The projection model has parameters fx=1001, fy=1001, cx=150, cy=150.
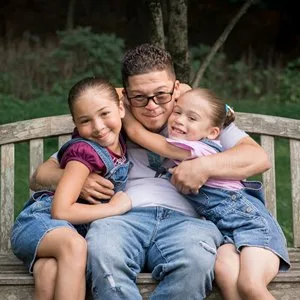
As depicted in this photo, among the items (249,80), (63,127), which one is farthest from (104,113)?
(249,80)

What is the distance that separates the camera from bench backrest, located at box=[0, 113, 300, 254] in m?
4.91

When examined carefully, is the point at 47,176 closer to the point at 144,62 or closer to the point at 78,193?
the point at 78,193

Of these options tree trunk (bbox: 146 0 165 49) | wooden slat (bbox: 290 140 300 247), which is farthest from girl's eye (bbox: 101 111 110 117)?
tree trunk (bbox: 146 0 165 49)

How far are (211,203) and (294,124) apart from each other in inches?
36.1

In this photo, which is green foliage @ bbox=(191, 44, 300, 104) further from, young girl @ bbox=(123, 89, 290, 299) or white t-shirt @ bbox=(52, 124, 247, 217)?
young girl @ bbox=(123, 89, 290, 299)

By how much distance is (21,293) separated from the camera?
409 cm

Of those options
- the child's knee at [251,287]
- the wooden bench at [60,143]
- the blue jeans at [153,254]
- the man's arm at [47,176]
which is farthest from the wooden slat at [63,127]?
the child's knee at [251,287]

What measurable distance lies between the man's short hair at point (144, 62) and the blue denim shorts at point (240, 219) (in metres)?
0.56

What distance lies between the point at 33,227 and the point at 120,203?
38 centimetres

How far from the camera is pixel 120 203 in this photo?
4254 millimetres

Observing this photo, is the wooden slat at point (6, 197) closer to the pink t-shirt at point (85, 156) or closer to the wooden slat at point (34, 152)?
the wooden slat at point (34, 152)

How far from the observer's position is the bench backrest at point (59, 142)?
4.91 m

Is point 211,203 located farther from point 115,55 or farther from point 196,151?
point 115,55

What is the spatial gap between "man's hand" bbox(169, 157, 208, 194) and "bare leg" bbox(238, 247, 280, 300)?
13.5 inches
